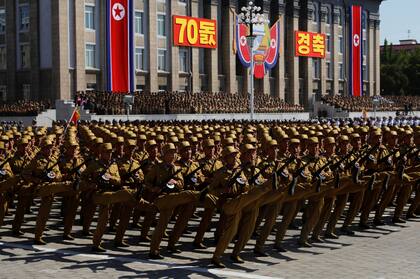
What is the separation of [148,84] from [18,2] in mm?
10794

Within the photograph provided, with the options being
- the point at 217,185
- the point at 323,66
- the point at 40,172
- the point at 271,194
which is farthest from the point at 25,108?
the point at 271,194

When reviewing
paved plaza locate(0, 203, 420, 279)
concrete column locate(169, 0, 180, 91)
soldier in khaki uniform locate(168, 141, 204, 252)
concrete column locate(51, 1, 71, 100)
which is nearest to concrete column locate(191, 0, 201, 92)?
concrete column locate(169, 0, 180, 91)

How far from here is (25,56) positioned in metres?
54.8

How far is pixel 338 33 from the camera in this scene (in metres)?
80.6

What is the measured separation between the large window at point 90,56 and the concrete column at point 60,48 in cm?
222

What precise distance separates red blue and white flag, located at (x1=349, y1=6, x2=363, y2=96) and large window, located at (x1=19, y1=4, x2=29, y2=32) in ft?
118

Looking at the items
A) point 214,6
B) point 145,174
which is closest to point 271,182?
point 145,174

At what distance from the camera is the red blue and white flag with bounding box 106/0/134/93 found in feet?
176

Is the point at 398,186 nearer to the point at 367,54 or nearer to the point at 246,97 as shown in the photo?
the point at 246,97

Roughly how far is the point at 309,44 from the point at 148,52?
21.0 meters

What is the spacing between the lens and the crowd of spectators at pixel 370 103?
237 ft

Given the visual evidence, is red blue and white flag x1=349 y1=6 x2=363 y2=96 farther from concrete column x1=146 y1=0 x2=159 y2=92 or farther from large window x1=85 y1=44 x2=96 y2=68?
large window x1=85 y1=44 x2=96 y2=68

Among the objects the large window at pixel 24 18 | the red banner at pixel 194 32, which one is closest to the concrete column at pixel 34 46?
the large window at pixel 24 18

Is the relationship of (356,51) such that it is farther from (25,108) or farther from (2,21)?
(25,108)
